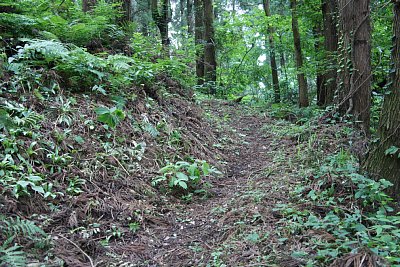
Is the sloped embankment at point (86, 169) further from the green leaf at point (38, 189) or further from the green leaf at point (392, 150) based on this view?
the green leaf at point (392, 150)

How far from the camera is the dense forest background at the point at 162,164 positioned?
2.70 m

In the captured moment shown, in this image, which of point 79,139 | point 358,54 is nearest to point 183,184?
point 79,139

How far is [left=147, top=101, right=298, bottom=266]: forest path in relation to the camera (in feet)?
9.01

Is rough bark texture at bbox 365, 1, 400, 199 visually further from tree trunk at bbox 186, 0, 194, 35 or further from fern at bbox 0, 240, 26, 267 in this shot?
tree trunk at bbox 186, 0, 194, 35

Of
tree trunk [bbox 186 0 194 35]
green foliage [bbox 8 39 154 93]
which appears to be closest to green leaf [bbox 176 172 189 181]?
green foliage [bbox 8 39 154 93]

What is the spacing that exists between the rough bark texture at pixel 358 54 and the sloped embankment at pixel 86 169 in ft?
8.75

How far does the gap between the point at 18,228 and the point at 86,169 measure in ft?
4.15

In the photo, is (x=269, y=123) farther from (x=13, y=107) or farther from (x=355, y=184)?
(x=13, y=107)

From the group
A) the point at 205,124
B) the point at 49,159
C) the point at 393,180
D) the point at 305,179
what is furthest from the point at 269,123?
the point at 49,159

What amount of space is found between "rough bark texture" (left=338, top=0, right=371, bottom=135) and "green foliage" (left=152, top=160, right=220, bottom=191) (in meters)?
3.08

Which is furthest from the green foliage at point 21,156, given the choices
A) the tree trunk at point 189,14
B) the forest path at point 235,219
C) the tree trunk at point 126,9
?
the tree trunk at point 189,14

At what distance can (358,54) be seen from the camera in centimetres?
558

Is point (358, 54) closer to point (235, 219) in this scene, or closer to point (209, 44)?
point (235, 219)

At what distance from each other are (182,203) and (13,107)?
235 centimetres
